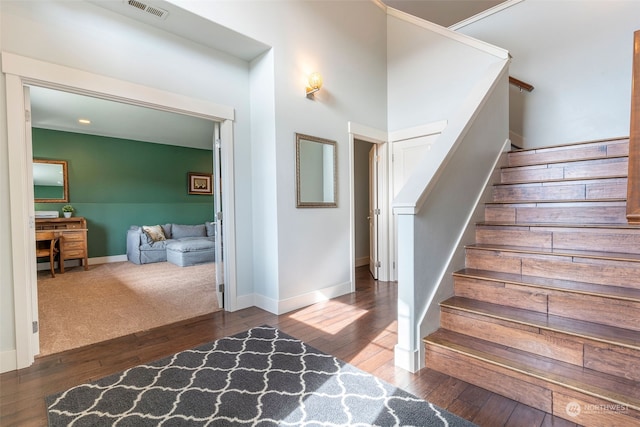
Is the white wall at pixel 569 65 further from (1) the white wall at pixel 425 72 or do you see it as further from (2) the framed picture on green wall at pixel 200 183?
(2) the framed picture on green wall at pixel 200 183

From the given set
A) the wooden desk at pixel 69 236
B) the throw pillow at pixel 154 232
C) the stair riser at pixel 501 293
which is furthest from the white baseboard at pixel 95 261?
the stair riser at pixel 501 293

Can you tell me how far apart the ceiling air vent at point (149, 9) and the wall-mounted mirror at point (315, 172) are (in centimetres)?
149

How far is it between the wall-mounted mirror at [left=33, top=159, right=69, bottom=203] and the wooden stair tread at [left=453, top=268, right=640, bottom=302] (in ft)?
22.5

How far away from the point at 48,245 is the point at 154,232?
164cm

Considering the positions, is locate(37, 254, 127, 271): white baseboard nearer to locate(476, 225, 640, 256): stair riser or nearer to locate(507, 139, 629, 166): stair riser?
locate(476, 225, 640, 256): stair riser

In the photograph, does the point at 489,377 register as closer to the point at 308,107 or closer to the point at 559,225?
the point at 559,225

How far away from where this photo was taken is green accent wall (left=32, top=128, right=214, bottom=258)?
226 inches

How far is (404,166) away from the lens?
13.4 feet

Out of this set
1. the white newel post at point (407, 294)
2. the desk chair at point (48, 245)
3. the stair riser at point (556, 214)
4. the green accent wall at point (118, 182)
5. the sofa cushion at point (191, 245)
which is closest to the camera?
the white newel post at point (407, 294)

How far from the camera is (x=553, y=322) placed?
5.45 feet

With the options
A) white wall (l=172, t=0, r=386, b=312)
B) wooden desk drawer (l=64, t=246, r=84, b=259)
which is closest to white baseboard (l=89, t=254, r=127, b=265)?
wooden desk drawer (l=64, t=246, r=84, b=259)

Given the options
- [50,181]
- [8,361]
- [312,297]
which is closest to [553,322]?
[312,297]

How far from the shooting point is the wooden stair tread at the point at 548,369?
51.9 inches

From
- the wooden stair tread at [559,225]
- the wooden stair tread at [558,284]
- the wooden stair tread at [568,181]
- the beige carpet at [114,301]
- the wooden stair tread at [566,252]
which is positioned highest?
the wooden stair tread at [568,181]
